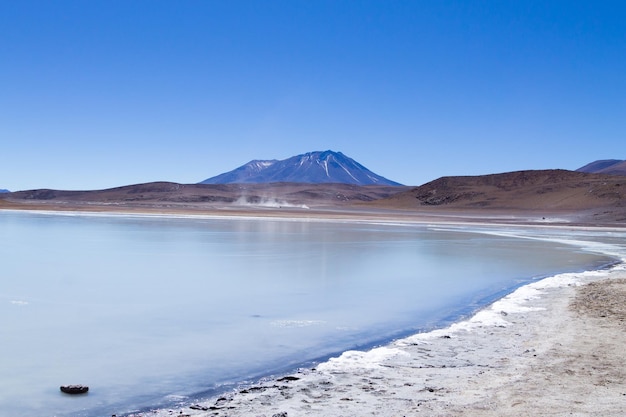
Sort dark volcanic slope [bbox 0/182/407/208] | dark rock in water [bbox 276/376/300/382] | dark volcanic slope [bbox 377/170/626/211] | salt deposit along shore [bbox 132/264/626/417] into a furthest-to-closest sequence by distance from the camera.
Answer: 1. dark volcanic slope [bbox 0/182/407/208]
2. dark volcanic slope [bbox 377/170/626/211]
3. dark rock in water [bbox 276/376/300/382]
4. salt deposit along shore [bbox 132/264/626/417]

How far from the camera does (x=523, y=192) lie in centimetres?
8394

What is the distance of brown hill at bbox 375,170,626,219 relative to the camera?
6631 centimetres

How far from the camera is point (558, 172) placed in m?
92.2

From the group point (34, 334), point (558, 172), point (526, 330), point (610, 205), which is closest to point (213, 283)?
point (34, 334)

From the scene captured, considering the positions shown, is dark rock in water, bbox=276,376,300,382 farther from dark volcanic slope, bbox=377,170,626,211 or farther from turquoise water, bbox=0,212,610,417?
dark volcanic slope, bbox=377,170,626,211

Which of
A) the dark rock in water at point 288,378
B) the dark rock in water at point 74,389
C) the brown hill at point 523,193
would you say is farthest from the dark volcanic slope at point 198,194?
the dark rock in water at point 74,389

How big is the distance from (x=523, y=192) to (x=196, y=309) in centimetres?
8168

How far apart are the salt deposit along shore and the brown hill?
4968 cm

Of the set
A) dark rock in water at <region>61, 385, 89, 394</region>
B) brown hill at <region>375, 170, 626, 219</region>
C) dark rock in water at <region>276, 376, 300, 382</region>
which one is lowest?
dark rock in water at <region>276, 376, 300, 382</region>

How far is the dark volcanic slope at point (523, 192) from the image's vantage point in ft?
219

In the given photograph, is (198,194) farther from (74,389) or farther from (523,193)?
(74,389)

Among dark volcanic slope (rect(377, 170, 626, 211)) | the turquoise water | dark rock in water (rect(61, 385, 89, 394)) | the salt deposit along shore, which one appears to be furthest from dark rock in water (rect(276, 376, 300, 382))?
dark volcanic slope (rect(377, 170, 626, 211))

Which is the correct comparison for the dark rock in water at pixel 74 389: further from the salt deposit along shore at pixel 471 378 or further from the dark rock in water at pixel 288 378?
the dark rock in water at pixel 288 378

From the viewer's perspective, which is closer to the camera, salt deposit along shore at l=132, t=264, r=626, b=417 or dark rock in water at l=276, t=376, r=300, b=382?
salt deposit along shore at l=132, t=264, r=626, b=417
